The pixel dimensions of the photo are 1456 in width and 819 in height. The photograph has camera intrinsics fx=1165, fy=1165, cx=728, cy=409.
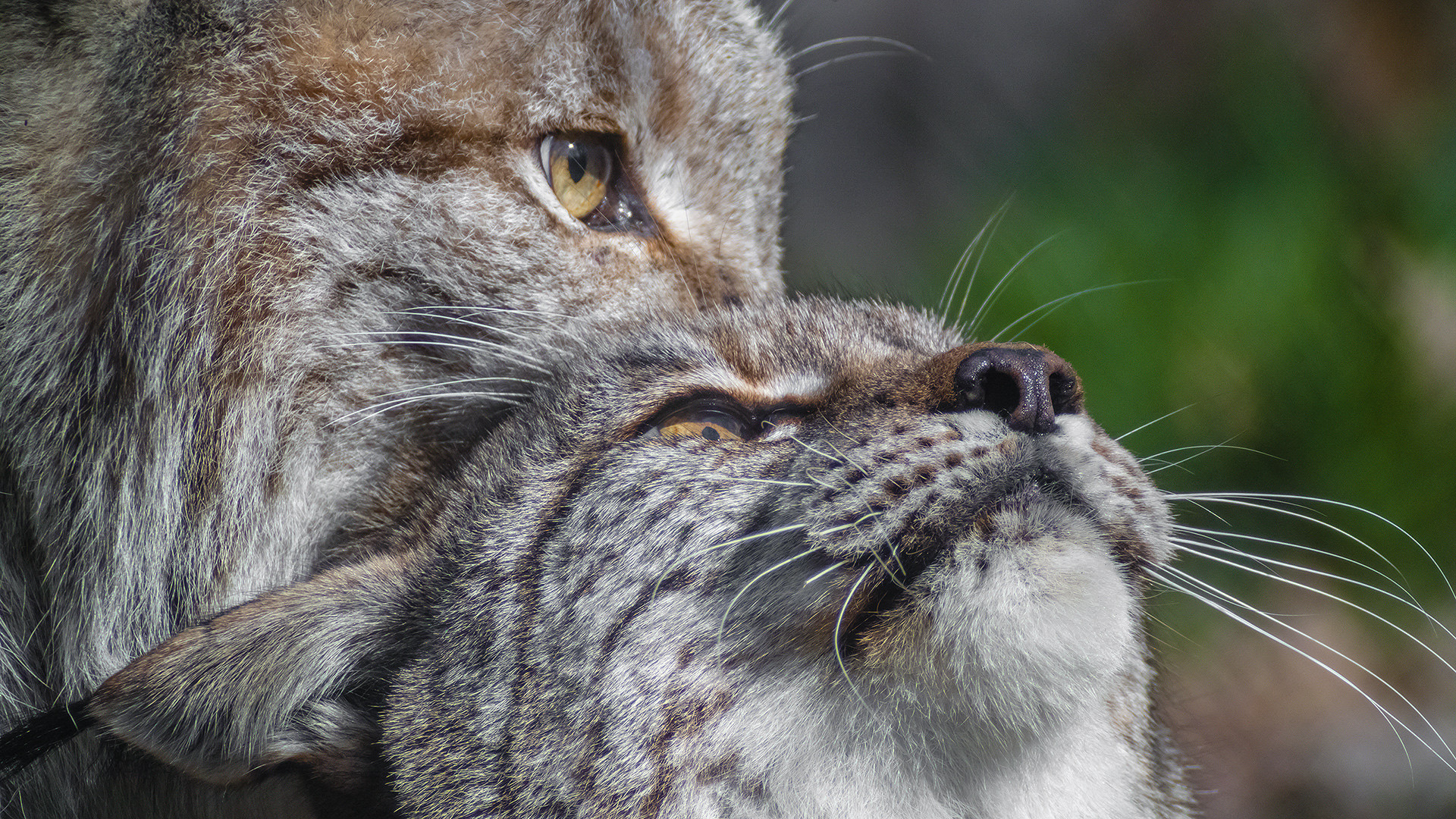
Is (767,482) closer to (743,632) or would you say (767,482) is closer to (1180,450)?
(743,632)

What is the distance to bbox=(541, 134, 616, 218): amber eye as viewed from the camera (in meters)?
2.35

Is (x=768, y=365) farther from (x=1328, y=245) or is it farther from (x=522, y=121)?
(x=1328, y=245)

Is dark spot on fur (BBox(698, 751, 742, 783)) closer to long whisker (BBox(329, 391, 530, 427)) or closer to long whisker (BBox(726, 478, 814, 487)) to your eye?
long whisker (BBox(726, 478, 814, 487))

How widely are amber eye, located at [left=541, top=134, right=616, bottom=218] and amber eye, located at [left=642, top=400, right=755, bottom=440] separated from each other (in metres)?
0.61

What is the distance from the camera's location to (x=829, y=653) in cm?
160

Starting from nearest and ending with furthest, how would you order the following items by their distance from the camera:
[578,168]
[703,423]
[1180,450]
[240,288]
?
[703,423]
[240,288]
[578,168]
[1180,450]

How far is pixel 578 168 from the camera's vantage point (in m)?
2.40

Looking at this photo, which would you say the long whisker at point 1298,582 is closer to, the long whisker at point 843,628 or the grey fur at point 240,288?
the long whisker at point 843,628

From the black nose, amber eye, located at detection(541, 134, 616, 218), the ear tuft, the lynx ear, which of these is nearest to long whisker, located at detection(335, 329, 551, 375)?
amber eye, located at detection(541, 134, 616, 218)

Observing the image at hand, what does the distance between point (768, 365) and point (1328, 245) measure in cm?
357

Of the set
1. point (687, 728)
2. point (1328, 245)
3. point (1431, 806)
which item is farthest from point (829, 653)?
point (1328, 245)

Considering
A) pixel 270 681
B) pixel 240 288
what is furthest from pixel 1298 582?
pixel 240 288

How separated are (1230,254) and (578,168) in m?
3.39

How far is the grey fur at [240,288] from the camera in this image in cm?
202
